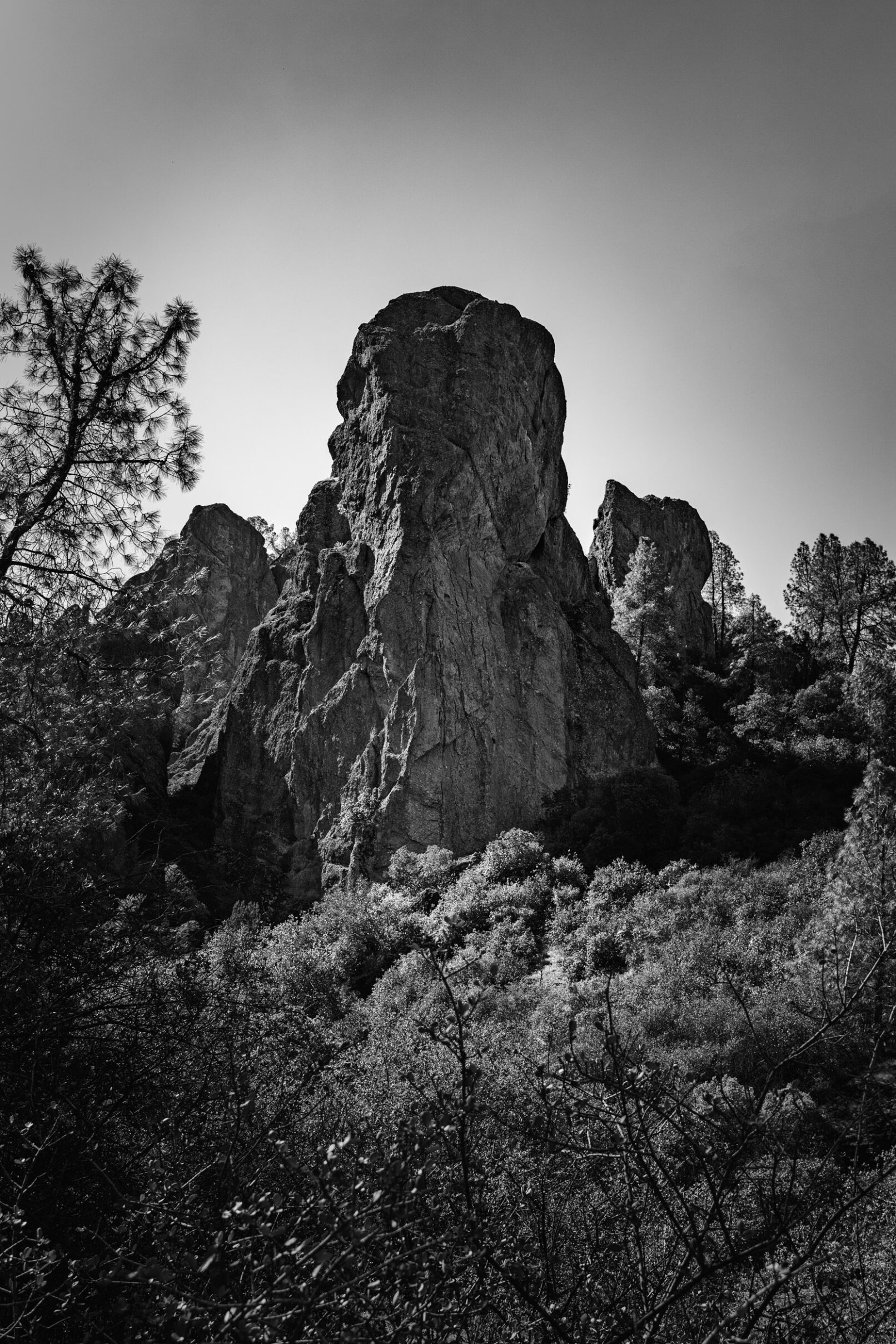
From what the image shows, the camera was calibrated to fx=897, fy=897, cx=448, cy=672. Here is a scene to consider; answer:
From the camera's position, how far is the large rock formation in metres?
31.0

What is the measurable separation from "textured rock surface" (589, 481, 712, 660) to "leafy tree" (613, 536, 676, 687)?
476 cm

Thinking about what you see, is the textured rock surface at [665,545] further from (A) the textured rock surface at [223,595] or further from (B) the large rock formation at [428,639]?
(A) the textured rock surface at [223,595]

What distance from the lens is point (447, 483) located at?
33.3 metres

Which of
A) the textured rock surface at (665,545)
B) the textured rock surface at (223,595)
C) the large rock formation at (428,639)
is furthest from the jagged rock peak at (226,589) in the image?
the textured rock surface at (665,545)

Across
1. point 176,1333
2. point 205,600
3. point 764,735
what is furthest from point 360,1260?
point 205,600

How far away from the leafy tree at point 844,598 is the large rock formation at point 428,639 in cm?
1335

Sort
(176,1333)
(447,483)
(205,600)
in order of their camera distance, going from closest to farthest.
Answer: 1. (176,1333)
2. (447,483)
3. (205,600)

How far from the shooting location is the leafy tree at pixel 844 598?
41969 millimetres

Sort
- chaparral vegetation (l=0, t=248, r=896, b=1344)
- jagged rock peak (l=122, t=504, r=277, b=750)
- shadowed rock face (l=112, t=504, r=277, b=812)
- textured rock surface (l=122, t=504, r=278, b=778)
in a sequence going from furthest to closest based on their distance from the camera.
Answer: jagged rock peak (l=122, t=504, r=277, b=750)
textured rock surface (l=122, t=504, r=278, b=778)
shadowed rock face (l=112, t=504, r=277, b=812)
chaparral vegetation (l=0, t=248, r=896, b=1344)

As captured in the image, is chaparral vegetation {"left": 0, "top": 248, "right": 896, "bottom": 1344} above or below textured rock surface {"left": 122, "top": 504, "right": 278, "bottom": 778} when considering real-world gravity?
below

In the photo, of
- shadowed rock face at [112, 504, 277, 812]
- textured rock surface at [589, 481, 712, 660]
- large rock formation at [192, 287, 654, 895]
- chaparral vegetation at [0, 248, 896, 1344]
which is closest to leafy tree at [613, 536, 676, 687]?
textured rock surface at [589, 481, 712, 660]

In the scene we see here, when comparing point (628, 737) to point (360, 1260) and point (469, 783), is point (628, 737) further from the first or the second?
point (360, 1260)

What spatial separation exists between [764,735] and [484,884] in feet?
48.5

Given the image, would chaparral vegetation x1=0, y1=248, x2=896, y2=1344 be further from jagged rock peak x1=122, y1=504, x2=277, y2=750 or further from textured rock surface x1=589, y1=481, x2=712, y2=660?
textured rock surface x1=589, y1=481, x2=712, y2=660
